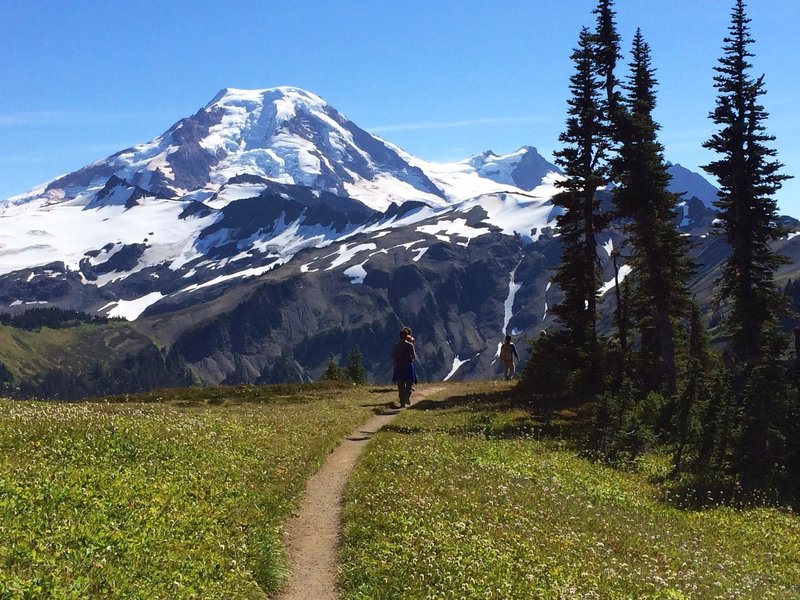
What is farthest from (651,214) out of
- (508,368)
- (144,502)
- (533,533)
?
(144,502)

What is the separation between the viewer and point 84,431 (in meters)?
21.0

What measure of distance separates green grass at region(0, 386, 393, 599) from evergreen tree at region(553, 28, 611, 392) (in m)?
21.5

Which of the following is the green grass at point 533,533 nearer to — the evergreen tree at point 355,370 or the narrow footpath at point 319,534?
the narrow footpath at point 319,534

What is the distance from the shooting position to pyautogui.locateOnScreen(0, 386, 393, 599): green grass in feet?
37.3

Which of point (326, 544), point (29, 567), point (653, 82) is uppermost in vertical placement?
point (653, 82)

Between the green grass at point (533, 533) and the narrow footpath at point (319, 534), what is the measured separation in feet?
1.06

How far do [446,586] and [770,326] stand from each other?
133ft

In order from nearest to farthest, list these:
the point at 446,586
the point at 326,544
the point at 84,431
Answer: the point at 446,586 < the point at 326,544 < the point at 84,431

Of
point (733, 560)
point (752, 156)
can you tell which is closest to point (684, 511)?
point (733, 560)

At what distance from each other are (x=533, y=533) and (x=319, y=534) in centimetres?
457

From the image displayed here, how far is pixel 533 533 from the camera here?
1698cm

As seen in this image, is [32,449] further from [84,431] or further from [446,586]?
[446,586]

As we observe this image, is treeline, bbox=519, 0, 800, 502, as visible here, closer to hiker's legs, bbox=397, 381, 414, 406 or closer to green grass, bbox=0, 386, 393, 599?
hiker's legs, bbox=397, 381, 414, 406

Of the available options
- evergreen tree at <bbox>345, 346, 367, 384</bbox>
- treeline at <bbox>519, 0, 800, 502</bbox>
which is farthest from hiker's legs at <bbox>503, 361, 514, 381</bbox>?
evergreen tree at <bbox>345, 346, 367, 384</bbox>
